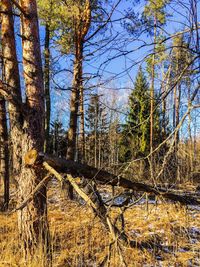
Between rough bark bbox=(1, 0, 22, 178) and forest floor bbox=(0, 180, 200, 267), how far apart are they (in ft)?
3.03

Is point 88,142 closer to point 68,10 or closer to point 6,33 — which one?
point 68,10

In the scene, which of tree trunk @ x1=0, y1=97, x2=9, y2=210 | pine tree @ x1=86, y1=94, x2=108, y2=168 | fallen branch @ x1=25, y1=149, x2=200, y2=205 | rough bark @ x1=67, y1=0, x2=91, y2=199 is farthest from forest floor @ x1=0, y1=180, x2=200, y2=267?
pine tree @ x1=86, y1=94, x2=108, y2=168

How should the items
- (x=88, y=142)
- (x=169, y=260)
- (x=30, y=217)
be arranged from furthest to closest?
(x=88, y=142)
(x=169, y=260)
(x=30, y=217)

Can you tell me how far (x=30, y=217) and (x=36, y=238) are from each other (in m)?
0.27

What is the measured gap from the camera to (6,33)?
201 inches

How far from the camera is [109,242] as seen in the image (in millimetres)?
2971

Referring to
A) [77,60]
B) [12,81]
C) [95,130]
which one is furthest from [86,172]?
[95,130]

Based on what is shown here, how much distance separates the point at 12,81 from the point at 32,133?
120 cm

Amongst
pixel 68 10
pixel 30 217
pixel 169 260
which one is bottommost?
pixel 169 260

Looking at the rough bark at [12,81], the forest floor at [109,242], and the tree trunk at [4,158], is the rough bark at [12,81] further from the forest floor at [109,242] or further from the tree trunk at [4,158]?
the tree trunk at [4,158]

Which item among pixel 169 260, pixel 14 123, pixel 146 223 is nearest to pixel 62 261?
pixel 169 260

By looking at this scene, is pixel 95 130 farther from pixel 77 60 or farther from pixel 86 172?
pixel 86 172

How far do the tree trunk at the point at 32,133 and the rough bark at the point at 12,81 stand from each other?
18cm

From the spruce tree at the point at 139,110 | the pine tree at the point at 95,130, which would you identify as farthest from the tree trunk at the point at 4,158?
the pine tree at the point at 95,130
